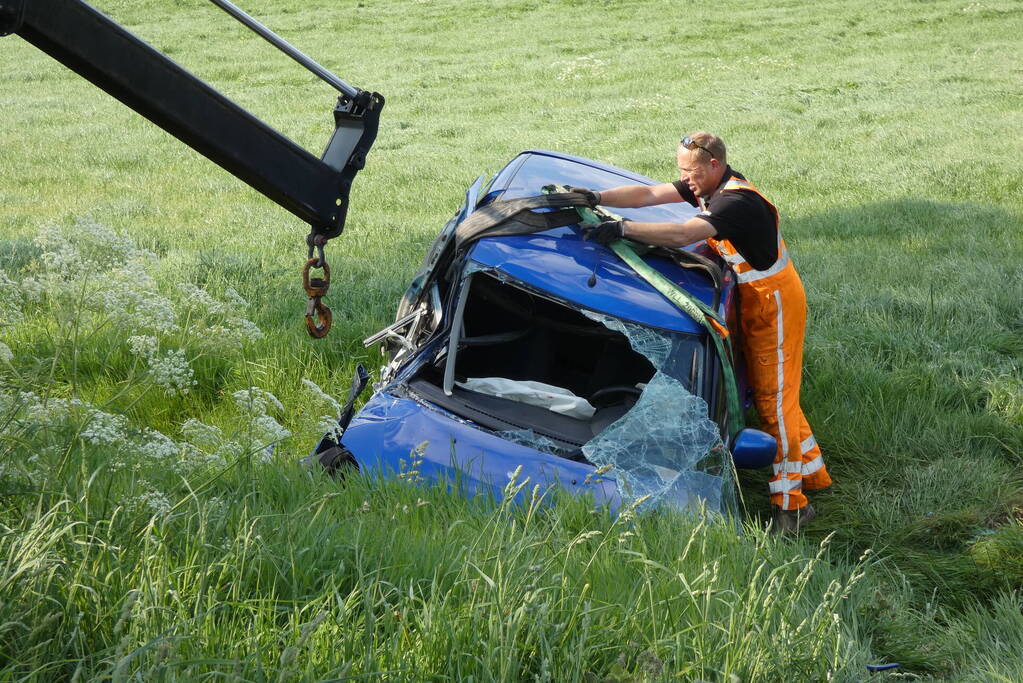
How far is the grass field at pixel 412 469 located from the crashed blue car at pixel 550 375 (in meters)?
0.30

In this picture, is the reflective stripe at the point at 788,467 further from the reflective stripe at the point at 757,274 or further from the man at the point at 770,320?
the reflective stripe at the point at 757,274

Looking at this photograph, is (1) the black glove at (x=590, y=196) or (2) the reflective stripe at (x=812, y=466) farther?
(2) the reflective stripe at (x=812, y=466)

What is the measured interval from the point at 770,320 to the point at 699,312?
865mm

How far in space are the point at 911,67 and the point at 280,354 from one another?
17451mm

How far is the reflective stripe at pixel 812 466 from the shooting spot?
A: 17.9 ft

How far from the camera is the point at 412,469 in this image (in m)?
4.01

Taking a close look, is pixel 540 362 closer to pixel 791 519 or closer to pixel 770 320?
pixel 770 320

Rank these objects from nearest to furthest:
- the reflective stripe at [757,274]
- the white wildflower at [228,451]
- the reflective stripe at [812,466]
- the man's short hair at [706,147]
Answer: the white wildflower at [228,451] < the reflective stripe at [812,466] < the reflective stripe at [757,274] < the man's short hair at [706,147]

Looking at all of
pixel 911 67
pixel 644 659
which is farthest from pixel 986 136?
pixel 644 659

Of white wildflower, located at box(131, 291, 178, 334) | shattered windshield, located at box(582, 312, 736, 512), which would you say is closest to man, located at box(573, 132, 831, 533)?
shattered windshield, located at box(582, 312, 736, 512)

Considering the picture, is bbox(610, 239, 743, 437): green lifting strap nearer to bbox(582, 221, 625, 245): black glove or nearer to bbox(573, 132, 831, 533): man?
bbox(582, 221, 625, 245): black glove

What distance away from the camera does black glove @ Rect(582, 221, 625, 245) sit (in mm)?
5117

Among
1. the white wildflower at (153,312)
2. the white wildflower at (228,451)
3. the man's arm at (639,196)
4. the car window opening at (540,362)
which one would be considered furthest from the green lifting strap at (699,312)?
the white wildflower at (153,312)

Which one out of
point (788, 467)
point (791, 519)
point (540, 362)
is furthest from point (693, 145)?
point (791, 519)
